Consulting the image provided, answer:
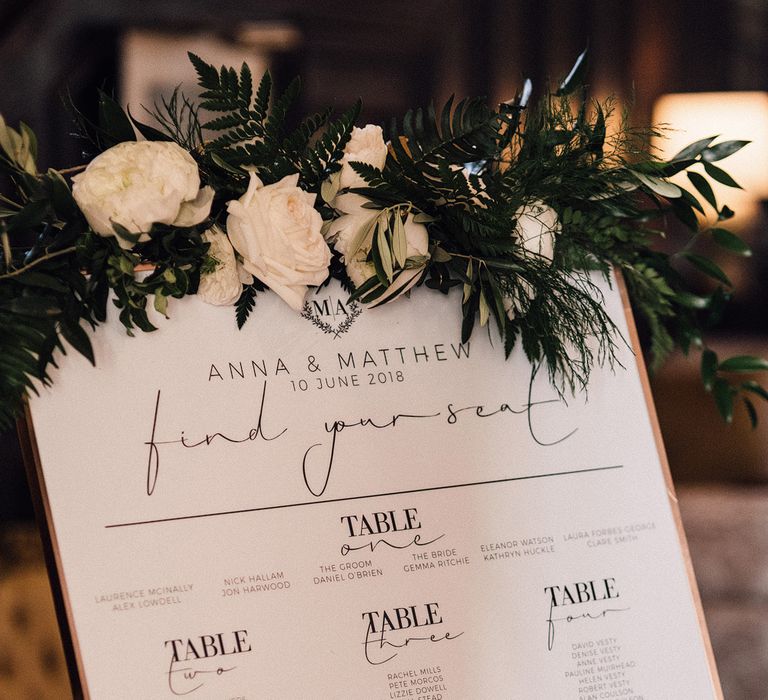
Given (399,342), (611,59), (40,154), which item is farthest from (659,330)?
(611,59)

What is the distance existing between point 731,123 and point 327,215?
13.5ft

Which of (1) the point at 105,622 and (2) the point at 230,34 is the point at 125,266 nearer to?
(1) the point at 105,622

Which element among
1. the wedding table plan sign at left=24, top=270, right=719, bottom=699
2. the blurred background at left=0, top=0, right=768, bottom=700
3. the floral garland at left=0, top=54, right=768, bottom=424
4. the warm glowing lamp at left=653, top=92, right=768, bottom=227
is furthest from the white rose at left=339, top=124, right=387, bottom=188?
the warm glowing lamp at left=653, top=92, right=768, bottom=227

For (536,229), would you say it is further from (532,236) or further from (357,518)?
(357,518)

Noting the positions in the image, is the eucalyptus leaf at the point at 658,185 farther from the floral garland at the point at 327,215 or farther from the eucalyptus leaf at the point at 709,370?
the eucalyptus leaf at the point at 709,370

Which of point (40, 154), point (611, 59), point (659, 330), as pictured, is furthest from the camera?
point (611, 59)

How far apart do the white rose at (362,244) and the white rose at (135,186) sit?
177mm

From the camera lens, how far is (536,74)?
4.03 meters

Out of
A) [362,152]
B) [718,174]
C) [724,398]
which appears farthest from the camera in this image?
[724,398]

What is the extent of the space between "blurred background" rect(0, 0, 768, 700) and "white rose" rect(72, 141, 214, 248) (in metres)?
1.98

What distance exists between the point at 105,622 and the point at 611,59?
415 centimetres

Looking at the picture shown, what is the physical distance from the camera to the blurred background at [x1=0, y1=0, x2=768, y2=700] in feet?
10.2

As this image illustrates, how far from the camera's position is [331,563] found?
2.73 ft

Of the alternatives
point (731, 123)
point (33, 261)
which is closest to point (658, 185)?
point (33, 261)
